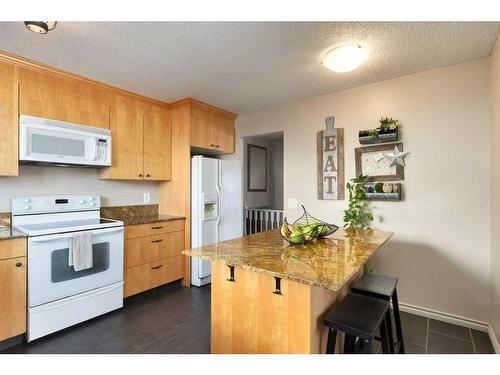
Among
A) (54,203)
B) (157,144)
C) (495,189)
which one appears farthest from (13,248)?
(495,189)

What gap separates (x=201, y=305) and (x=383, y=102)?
9.28ft

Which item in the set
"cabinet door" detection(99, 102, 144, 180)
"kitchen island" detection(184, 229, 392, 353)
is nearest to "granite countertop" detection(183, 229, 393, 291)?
"kitchen island" detection(184, 229, 392, 353)

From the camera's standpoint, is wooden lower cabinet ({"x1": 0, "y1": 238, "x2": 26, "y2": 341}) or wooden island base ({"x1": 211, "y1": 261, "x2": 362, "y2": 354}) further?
wooden lower cabinet ({"x1": 0, "y1": 238, "x2": 26, "y2": 341})

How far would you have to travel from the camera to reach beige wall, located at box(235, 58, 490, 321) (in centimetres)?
223

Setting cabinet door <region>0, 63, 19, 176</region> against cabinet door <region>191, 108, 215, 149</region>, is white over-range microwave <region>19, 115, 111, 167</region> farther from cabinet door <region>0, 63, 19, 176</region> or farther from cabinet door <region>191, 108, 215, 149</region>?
cabinet door <region>191, 108, 215, 149</region>

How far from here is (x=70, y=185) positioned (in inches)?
110

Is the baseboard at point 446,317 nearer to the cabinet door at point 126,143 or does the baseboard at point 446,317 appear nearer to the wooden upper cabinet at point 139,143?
the wooden upper cabinet at point 139,143

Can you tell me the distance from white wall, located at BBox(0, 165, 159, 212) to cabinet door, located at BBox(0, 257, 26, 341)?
0.72 m

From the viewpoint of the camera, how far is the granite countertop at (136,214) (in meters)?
3.00

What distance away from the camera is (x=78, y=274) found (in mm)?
2264

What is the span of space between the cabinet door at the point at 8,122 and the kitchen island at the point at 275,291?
6.09 ft

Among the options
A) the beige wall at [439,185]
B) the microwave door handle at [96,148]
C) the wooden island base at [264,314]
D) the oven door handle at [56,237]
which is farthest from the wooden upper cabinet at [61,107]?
the beige wall at [439,185]
